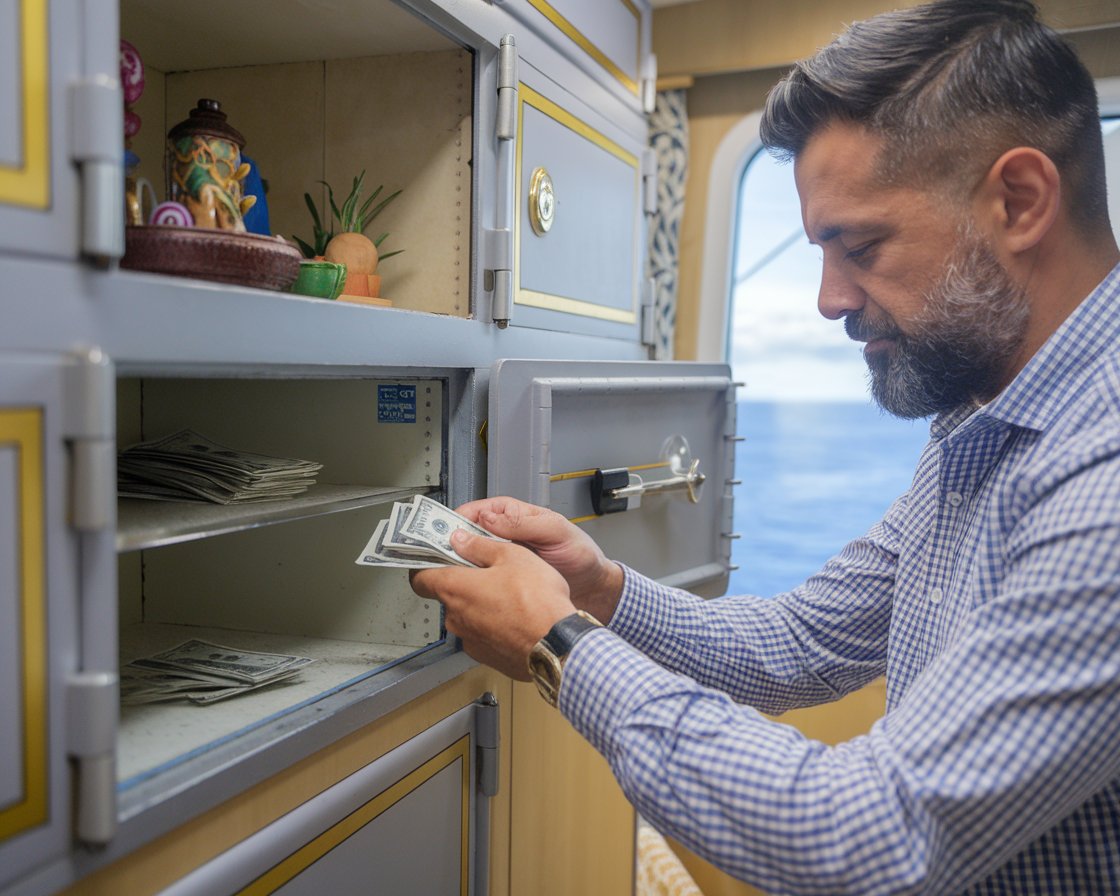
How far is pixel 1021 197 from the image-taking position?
3.98 feet

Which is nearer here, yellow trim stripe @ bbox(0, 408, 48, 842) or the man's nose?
yellow trim stripe @ bbox(0, 408, 48, 842)

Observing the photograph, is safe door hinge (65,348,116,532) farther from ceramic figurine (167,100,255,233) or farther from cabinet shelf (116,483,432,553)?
ceramic figurine (167,100,255,233)

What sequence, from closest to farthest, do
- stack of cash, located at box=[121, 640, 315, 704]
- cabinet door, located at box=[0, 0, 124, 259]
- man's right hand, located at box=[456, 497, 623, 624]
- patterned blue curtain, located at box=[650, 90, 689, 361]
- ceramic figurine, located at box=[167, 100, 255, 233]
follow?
cabinet door, located at box=[0, 0, 124, 259]
ceramic figurine, located at box=[167, 100, 255, 233]
stack of cash, located at box=[121, 640, 315, 704]
man's right hand, located at box=[456, 497, 623, 624]
patterned blue curtain, located at box=[650, 90, 689, 361]

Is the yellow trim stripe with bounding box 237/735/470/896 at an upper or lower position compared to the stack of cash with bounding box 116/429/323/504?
lower

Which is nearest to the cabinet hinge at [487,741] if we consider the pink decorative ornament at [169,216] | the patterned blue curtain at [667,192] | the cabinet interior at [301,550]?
the cabinet interior at [301,550]

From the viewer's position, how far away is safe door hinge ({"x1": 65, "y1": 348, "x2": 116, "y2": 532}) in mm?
885

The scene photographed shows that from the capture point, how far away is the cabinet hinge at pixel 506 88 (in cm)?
162

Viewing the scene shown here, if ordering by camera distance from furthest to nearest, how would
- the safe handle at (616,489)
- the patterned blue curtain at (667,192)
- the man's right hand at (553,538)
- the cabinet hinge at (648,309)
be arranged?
the patterned blue curtain at (667,192)
the cabinet hinge at (648,309)
the safe handle at (616,489)
the man's right hand at (553,538)

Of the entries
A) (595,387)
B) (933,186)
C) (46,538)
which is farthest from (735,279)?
(46,538)

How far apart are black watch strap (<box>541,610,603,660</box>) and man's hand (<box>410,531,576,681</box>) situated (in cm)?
1

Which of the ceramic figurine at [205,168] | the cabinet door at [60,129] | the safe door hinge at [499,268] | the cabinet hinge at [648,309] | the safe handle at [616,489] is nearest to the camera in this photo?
the cabinet door at [60,129]

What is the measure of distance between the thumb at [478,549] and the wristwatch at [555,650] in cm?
18

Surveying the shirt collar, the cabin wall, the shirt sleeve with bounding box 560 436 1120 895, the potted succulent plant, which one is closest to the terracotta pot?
the potted succulent plant

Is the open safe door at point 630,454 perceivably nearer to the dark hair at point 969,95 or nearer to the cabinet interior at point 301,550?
the cabinet interior at point 301,550
